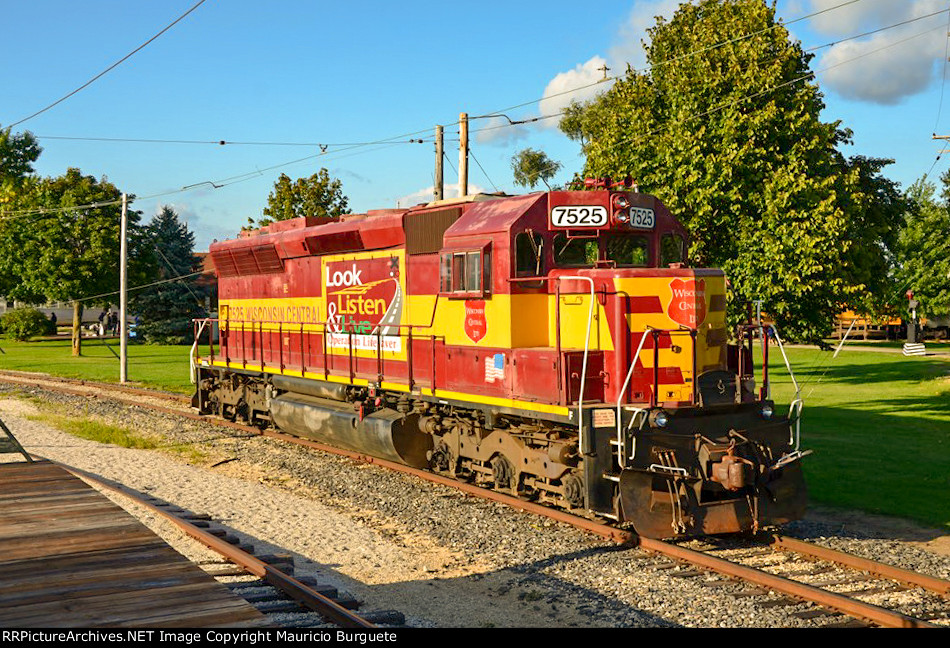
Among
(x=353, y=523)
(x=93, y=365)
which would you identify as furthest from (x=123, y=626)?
(x=93, y=365)

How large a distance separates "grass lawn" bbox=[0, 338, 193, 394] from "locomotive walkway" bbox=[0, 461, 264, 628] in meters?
20.6

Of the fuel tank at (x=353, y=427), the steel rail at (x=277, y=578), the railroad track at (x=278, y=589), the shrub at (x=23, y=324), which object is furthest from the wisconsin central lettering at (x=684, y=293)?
the shrub at (x=23, y=324)

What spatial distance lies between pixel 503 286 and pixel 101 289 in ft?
128

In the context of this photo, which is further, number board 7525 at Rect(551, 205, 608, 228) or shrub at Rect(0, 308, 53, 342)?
shrub at Rect(0, 308, 53, 342)

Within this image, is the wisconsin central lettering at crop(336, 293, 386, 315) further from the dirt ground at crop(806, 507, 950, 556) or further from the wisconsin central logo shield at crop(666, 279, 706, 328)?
the dirt ground at crop(806, 507, 950, 556)

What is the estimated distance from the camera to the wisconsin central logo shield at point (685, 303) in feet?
35.1

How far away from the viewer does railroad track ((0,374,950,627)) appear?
7695mm

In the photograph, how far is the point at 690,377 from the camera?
10766mm

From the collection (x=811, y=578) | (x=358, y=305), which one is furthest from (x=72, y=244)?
(x=811, y=578)

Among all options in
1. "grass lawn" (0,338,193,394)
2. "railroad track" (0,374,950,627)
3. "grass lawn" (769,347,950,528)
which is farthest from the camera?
"grass lawn" (0,338,193,394)

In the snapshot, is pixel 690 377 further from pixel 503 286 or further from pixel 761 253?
pixel 761 253

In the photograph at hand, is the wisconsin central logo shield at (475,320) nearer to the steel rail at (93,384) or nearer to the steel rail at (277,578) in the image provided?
the steel rail at (277,578)

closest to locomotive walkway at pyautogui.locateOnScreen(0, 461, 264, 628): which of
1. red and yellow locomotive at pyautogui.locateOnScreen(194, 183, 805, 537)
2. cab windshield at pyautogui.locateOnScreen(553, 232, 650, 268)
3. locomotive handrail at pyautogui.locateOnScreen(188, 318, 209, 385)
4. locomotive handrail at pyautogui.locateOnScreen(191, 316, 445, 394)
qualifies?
red and yellow locomotive at pyautogui.locateOnScreen(194, 183, 805, 537)

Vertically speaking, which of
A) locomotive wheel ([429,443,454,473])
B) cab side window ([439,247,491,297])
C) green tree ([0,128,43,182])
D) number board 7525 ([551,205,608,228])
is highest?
green tree ([0,128,43,182])
